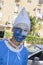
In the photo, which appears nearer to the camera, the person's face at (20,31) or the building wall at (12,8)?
the person's face at (20,31)

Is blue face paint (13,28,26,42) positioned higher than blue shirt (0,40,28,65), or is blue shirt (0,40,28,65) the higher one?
blue face paint (13,28,26,42)

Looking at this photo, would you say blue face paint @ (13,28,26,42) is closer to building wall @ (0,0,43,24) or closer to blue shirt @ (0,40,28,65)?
blue shirt @ (0,40,28,65)

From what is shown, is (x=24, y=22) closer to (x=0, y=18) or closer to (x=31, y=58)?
(x=31, y=58)

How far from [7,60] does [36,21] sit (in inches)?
1368

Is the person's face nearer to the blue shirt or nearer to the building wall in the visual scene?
the blue shirt

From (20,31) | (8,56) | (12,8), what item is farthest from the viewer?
(12,8)

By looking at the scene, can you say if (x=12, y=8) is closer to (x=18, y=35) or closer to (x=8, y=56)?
(x=18, y=35)

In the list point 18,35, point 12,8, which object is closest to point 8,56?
point 18,35

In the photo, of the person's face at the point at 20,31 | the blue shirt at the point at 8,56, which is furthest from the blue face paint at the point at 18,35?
the blue shirt at the point at 8,56

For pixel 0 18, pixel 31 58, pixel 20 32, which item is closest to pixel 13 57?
pixel 20 32

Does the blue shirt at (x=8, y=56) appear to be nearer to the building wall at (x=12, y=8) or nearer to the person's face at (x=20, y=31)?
the person's face at (x=20, y=31)

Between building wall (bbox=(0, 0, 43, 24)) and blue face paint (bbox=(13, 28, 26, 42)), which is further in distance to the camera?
building wall (bbox=(0, 0, 43, 24))

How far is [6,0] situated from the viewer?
37500 millimetres

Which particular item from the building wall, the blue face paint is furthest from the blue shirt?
the building wall
